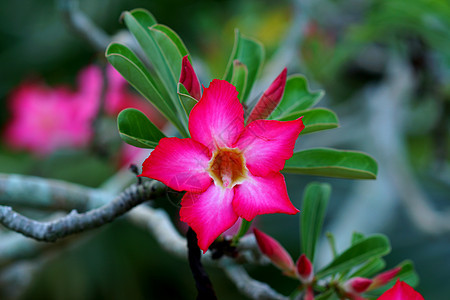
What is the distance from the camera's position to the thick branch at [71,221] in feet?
1.44

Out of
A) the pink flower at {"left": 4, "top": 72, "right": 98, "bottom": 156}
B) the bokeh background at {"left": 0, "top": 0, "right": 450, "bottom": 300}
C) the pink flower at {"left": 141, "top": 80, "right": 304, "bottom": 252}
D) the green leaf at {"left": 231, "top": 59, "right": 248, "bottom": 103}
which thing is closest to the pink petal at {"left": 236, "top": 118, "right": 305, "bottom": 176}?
the pink flower at {"left": 141, "top": 80, "right": 304, "bottom": 252}

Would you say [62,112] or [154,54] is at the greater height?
[154,54]

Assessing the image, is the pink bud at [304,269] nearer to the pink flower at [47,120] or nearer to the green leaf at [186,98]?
the green leaf at [186,98]

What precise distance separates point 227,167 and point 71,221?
167mm

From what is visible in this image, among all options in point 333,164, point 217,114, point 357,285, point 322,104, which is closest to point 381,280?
point 357,285

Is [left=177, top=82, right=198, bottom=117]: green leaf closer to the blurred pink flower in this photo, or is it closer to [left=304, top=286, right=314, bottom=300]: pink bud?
[left=304, top=286, right=314, bottom=300]: pink bud

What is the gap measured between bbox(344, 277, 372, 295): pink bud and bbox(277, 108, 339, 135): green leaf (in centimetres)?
16

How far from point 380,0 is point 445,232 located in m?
0.74

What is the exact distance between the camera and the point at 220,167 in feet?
1.33

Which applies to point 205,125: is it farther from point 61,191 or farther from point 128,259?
point 128,259

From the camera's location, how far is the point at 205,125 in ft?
1.27

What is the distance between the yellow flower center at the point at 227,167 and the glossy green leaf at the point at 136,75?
8 centimetres

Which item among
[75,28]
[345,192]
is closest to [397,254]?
[345,192]

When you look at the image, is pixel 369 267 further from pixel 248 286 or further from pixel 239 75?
pixel 239 75
